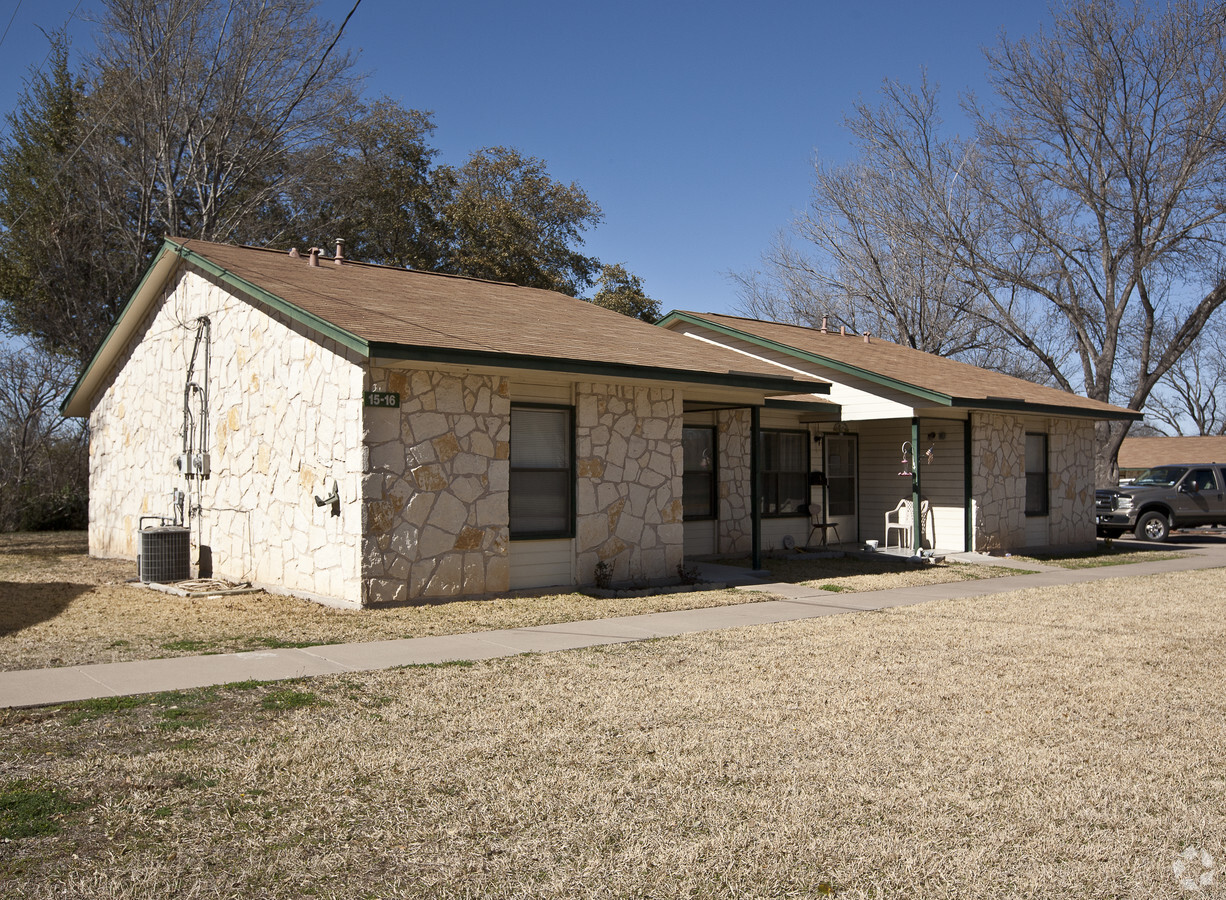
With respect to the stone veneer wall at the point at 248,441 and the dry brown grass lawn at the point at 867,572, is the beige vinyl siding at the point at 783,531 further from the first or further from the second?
the stone veneer wall at the point at 248,441

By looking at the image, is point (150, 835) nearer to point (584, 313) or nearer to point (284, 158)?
point (584, 313)

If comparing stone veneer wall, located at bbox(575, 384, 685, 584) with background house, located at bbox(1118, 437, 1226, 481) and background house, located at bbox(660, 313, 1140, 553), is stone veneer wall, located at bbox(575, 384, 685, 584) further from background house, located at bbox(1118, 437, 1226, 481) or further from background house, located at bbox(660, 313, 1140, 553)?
background house, located at bbox(1118, 437, 1226, 481)

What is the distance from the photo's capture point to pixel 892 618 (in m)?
11.4

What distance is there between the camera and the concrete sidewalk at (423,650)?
7418 millimetres

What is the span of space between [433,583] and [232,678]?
428 centimetres

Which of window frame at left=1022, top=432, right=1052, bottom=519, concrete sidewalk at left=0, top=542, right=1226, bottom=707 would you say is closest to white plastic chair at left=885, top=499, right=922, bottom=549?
window frame at left=1022, top=432, right=1052, bottom=519

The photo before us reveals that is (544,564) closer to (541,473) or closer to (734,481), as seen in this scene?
(541,473)

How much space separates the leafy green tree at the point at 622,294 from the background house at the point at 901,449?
15.2 meters

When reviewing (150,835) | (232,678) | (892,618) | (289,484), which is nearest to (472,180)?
(289,484)

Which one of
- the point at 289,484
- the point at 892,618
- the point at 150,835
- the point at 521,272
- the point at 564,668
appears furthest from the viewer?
the point at 521,272

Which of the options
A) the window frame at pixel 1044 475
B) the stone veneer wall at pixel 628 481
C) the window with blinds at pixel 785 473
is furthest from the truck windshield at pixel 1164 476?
the stone veneer wall at pixel 628 481

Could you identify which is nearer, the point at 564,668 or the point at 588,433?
the point at 564,668

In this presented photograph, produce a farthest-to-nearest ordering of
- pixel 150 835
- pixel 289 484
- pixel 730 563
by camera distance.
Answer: pixel 730 563 → pixel 289 484 → pixel 150 835

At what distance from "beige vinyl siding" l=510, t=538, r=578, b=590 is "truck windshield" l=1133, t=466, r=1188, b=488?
61.2ft
